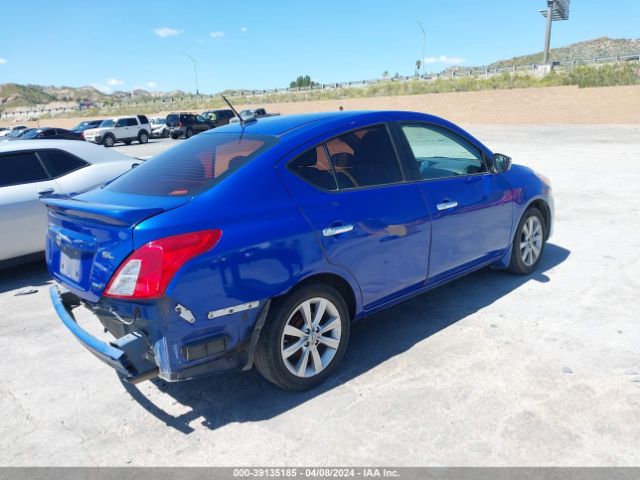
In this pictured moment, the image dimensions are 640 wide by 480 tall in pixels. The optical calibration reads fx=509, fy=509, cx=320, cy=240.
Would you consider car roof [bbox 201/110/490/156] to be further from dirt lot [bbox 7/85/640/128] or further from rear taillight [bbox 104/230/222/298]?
dirt lot [bbox 7/85/640/128]

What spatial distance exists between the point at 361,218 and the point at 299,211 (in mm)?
496

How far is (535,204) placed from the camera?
5168 mm

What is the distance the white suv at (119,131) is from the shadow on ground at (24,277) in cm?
2423

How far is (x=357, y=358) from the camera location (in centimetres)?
372

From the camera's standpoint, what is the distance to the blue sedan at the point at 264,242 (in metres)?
2.73

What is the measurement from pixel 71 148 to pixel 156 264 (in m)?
4.49

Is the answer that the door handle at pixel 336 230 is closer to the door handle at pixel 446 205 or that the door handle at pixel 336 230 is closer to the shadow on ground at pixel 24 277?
the door handle at pixel 446 205

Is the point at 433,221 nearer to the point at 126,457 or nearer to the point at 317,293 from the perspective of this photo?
the point at 317,293

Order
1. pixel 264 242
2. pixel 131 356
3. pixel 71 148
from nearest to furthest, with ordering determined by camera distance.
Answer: pixel 131 356
pixel 264 242
pixel 71 148

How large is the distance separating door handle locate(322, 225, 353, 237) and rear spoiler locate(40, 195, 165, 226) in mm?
988

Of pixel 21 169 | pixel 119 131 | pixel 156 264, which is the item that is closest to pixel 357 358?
pixel 156 264

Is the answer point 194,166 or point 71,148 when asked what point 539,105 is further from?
point 194,166

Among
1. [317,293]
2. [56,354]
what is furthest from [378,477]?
[56,354]

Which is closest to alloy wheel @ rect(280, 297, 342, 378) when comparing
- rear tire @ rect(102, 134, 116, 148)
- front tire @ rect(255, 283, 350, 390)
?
front tire @ rect(255, 283, 350, 390)
